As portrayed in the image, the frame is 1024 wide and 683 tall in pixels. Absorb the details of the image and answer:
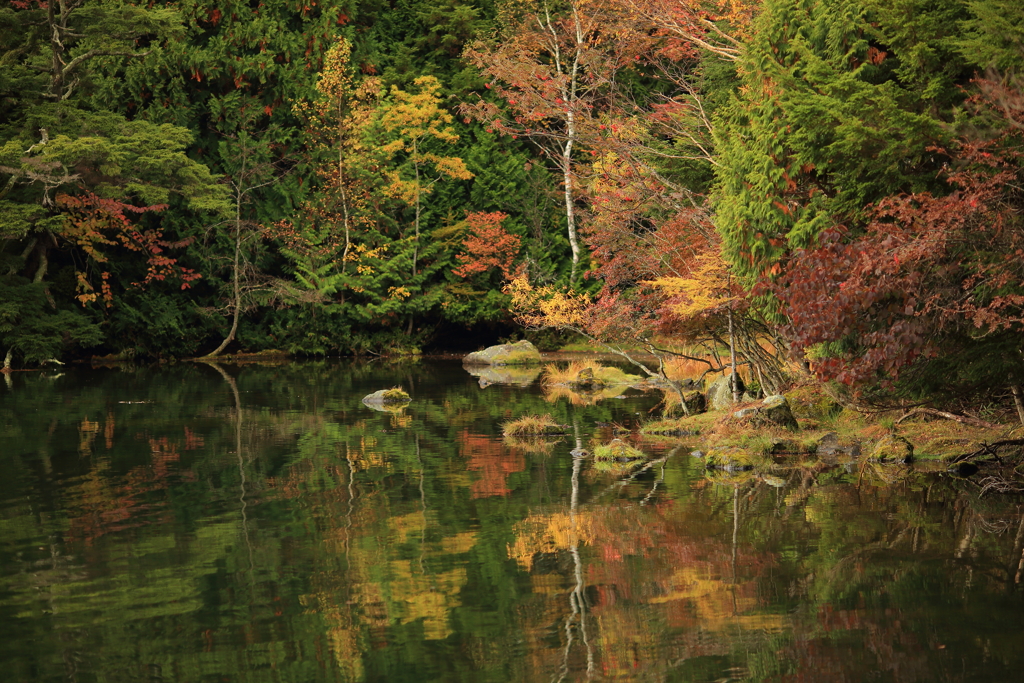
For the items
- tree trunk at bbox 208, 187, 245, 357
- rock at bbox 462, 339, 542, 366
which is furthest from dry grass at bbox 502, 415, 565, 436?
tree trunk at bbox 208, 187, 245, 357

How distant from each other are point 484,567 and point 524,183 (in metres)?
31.0

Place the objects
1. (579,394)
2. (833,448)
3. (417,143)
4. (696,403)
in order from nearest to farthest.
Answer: (833,448)
(696,403)
(579,394)
(417,143)

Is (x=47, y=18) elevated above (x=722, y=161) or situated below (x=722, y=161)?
above

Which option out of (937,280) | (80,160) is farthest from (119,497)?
(80,160)

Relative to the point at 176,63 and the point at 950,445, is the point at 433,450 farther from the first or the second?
the point at 176,63

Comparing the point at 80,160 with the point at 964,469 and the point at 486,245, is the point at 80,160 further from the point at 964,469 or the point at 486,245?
the point at 964,469

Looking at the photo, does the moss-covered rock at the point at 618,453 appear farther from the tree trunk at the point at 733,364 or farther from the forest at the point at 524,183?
the tree trunk at the point at 733,364

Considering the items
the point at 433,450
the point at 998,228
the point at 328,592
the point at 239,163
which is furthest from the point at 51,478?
the point at 239,163

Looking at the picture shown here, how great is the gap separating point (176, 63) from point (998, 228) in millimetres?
30083

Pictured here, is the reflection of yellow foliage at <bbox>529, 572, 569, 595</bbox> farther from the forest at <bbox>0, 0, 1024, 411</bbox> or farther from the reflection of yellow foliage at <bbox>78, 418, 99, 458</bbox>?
the reflection of yellow foliage at <bbox>78, 418, 99, 458</bbox>

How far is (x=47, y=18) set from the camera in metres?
30.4

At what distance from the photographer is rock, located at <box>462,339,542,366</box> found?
34.1m

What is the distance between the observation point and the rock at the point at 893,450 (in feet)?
47.2

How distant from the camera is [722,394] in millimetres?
A: 18625
